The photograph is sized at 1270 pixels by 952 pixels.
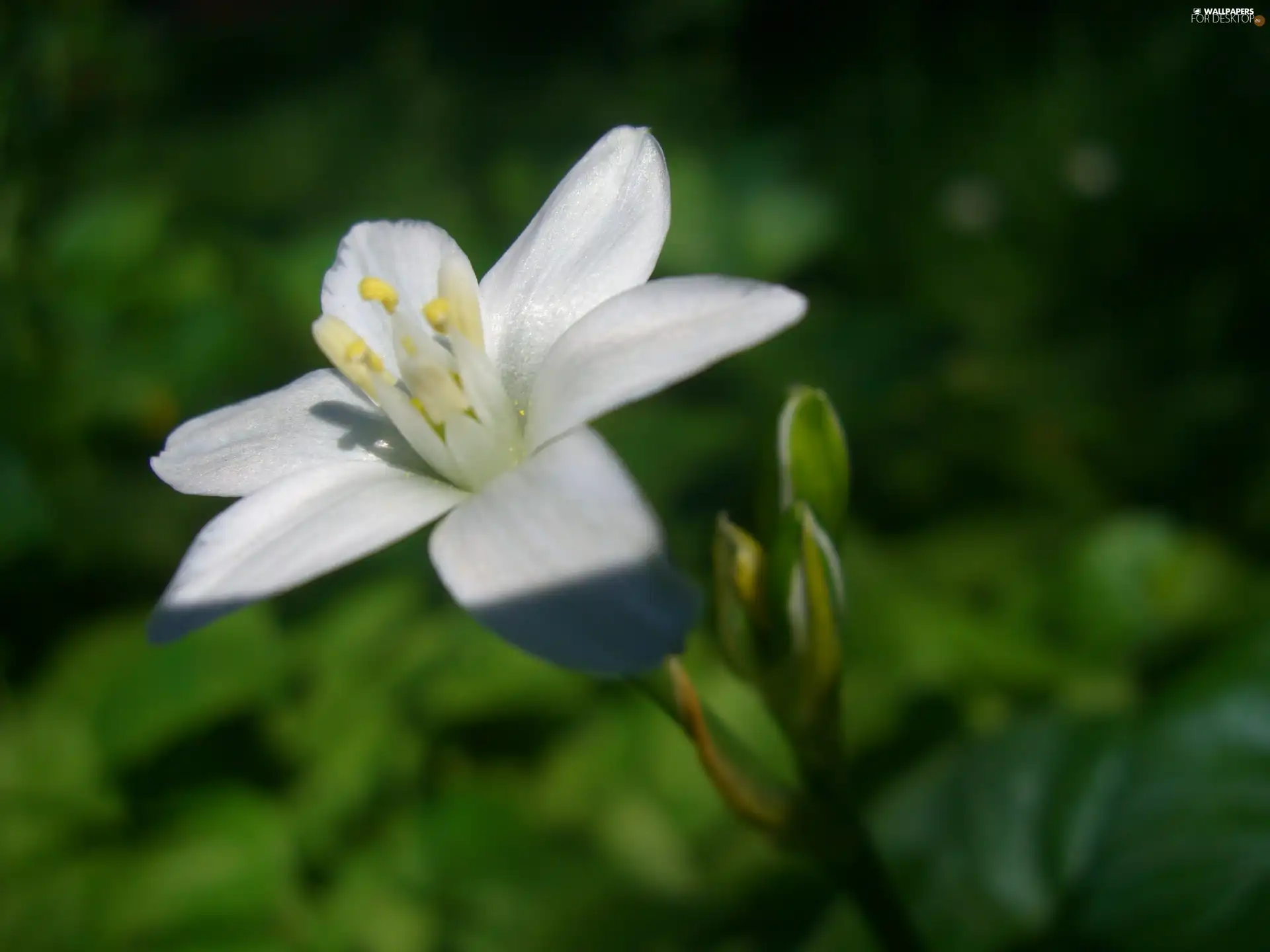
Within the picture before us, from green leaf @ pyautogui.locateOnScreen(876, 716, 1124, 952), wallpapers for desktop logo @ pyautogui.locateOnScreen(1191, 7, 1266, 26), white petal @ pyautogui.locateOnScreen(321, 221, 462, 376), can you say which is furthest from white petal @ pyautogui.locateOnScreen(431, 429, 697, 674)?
wallpapers for desktop logo @ pyautogui.locateOnScreen(1191, 7, 1266, 26)

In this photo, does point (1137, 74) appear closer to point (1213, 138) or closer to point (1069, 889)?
point (1213, 138)

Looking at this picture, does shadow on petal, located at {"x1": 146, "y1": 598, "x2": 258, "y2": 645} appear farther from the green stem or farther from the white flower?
the green stem

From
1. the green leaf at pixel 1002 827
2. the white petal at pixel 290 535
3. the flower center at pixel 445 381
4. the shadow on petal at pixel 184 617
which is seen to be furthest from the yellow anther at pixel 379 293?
the green leaf at pixel 1002 827

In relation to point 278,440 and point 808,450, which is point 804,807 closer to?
point 808,450

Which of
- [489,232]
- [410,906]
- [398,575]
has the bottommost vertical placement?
[410,906]

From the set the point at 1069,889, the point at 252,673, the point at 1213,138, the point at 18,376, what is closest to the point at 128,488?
the point at 18,376
